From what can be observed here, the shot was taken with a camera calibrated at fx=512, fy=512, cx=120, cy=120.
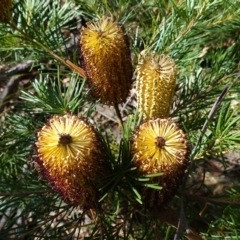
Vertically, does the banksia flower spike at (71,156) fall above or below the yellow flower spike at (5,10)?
below

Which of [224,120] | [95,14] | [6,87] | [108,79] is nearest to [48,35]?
[95,14]

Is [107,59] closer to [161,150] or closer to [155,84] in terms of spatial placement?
[155,84]

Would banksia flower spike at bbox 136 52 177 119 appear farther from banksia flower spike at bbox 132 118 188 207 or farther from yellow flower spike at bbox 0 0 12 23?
yellow flower spike at bbox 0 0 12 23

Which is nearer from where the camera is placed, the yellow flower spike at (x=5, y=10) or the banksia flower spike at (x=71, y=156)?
the banksia flower spike at (x=71, y=156)

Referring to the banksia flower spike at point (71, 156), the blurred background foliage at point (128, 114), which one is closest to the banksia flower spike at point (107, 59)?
the blurred background foliage at point (128, 114)

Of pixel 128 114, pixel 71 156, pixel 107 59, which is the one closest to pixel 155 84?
pixel 107 59

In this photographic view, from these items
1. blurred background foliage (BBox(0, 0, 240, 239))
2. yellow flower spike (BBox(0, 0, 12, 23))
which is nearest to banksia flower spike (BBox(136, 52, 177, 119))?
blurred background foliage (BBox(0, 0, 240, 239))

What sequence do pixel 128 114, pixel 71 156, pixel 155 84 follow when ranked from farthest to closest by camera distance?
pixel 128 114 → pixel 155 84 → pixel 71 156

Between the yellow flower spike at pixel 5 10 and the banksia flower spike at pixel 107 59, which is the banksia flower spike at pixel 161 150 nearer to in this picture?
the banksia flower spike at pixel 107 59
